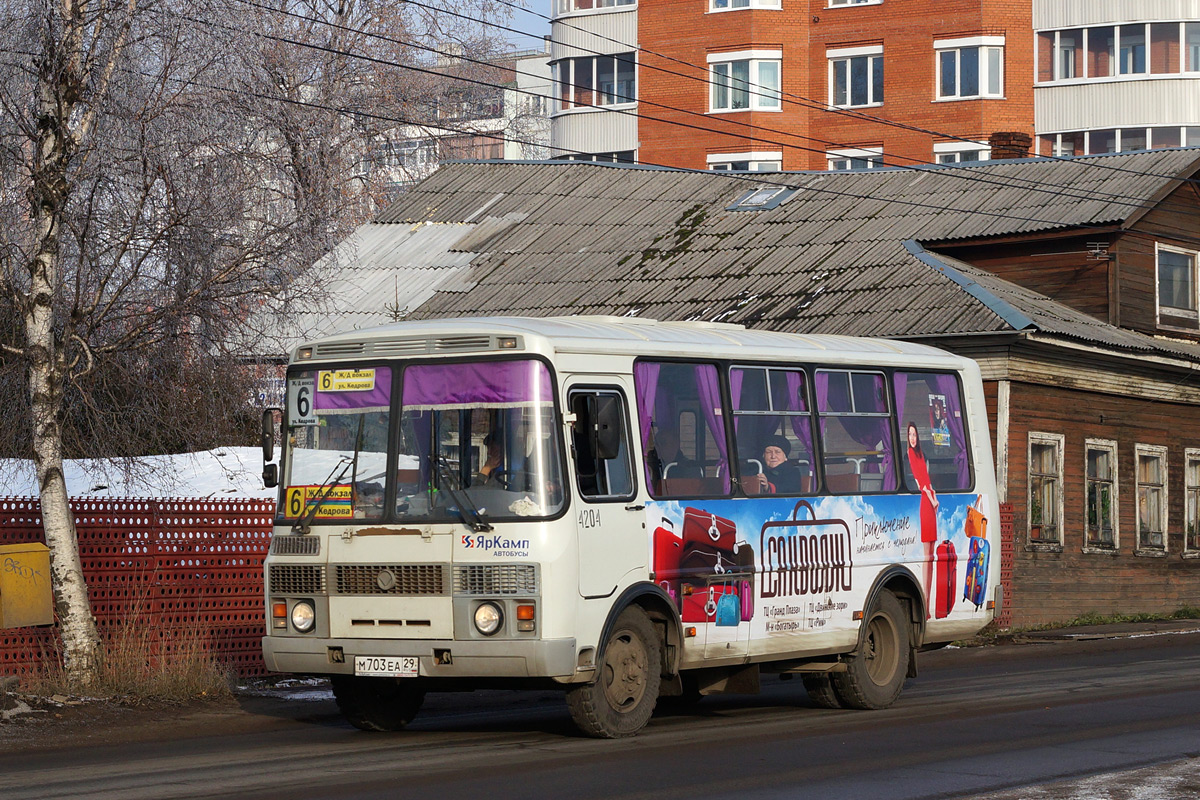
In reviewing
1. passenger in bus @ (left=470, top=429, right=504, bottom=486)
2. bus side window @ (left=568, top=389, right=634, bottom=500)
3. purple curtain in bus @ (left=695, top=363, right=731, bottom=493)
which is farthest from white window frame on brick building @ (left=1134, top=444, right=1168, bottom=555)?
passenger in bus @ (left=470, top=429, right=504, bottom=486)

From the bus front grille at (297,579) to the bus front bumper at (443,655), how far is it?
1.05ft

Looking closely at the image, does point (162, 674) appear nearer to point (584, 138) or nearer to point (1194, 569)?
point (1194, 569)

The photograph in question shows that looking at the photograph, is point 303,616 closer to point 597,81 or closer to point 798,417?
point 798,417

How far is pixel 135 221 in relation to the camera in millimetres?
14203

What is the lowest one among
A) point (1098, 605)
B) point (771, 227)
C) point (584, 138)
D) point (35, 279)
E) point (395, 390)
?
point (1098, 605)

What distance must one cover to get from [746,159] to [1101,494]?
102ft

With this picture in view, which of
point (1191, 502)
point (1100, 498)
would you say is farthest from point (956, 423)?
point (1191, 502)

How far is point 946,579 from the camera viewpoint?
596 inches

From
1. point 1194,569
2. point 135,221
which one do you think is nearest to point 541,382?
point 135,221

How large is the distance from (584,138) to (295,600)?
50768mm

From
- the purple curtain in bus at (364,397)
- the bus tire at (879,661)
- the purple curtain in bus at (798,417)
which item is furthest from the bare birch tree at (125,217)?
the bus tire at (879,661)

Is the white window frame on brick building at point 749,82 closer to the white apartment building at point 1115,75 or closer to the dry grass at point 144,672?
the white apartment building at point 1115,75

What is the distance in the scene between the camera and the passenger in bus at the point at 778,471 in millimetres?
13383

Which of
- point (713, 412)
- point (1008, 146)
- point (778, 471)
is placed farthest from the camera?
point (1008, 146)
